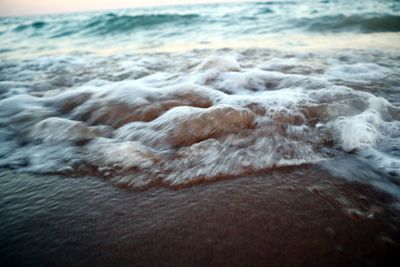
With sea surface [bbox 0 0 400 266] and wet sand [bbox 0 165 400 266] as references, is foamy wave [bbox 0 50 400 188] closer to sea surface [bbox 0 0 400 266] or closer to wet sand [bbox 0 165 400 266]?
sea surface [bbox 0 0 400 266]

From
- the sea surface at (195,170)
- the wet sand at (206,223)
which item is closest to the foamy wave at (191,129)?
the sea surface at (195,170)

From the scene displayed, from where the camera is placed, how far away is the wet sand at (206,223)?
985 mm

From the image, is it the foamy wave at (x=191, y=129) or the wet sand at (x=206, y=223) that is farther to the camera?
the foamy wave at (x=191, y=129)

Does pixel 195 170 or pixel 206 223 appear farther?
pixel 195 170

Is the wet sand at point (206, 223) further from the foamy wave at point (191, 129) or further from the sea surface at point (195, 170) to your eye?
the foamy wave at point (191, 129)

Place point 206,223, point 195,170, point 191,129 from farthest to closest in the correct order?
point 191,129
point 195,170
point 206,223

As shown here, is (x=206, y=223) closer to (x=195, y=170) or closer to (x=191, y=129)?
(x=195, y=170)

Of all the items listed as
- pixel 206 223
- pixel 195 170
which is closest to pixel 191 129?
pixel 195 170

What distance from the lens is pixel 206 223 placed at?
45.1 inches

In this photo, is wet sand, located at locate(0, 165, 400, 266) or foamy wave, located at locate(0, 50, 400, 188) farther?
foamy wave, located at locate(0, 50, 400, 188)

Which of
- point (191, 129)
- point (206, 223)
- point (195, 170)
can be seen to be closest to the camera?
point (206, 223)

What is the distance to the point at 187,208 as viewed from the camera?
1.23 meters

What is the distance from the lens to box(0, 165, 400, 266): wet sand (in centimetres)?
99

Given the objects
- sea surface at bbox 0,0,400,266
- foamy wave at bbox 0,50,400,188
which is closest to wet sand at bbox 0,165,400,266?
sea surface at bbox 0,0,400,266
